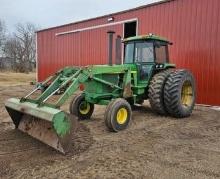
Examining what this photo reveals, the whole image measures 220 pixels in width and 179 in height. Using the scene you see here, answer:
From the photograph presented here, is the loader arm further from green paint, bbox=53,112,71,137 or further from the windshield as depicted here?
the windshield

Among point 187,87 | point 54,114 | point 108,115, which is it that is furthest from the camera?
point 187,87

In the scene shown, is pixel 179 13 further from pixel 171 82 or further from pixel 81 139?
pixel 81 139

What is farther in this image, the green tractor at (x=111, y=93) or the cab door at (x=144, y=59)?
the cab door at (x=144, y=59)

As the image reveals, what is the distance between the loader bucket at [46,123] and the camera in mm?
5062

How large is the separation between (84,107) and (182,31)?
5134 mm

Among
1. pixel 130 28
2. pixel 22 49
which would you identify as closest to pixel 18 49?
pixel 22 49

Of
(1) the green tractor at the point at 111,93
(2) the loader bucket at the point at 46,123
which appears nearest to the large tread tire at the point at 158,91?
(1) the green tractor at the point at 111,93

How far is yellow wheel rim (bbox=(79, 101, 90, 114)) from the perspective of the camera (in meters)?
7.93

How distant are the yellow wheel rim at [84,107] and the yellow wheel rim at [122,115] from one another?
1493mm

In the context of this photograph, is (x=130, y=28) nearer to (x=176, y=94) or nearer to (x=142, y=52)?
(x=142, y=52)

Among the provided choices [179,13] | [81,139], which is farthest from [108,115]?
[179,13]

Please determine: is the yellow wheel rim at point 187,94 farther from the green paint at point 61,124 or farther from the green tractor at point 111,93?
the green paint at point 61,124

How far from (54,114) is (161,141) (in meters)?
2.14

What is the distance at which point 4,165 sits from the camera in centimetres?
465
